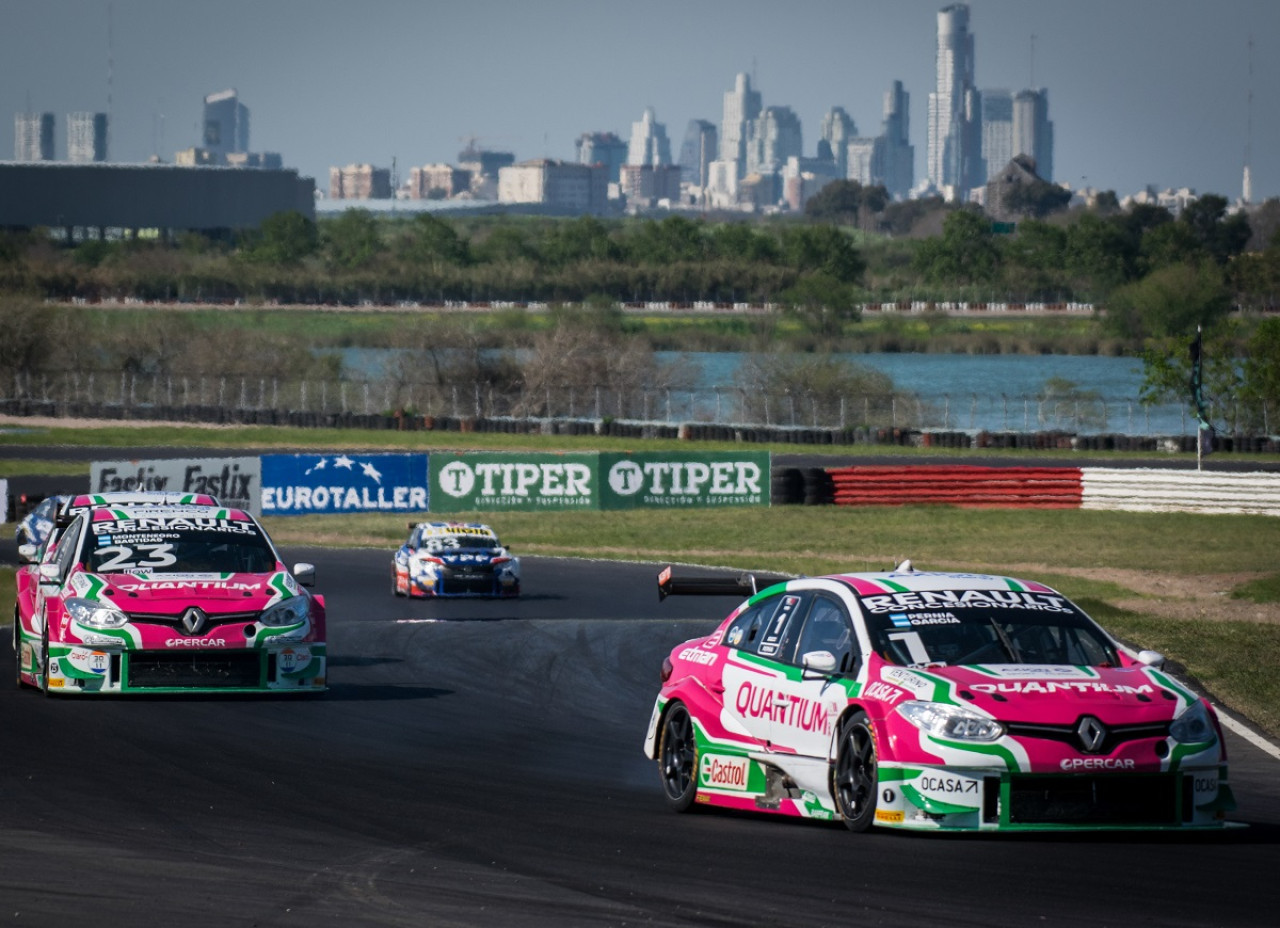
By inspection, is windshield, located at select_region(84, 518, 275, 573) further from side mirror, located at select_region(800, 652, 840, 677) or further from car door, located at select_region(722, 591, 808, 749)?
side mirror, located at select_region(800, 652, 840, 677)

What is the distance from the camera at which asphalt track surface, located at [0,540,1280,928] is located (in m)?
8.42

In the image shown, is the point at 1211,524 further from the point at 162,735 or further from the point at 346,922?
the point at 346,922

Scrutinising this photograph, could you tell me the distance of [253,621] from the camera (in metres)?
16.5

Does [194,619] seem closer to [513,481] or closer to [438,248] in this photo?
[513,481]

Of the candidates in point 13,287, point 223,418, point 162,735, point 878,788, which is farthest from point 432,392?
point 878,788

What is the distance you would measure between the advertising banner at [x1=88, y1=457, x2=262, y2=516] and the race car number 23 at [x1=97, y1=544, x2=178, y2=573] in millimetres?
24852

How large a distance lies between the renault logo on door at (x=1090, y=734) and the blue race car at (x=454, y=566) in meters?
19.0

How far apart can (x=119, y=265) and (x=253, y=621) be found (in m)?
146

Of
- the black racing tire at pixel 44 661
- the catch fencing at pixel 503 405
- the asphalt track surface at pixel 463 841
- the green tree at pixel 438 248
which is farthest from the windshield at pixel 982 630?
the green tree at pixel 438 248

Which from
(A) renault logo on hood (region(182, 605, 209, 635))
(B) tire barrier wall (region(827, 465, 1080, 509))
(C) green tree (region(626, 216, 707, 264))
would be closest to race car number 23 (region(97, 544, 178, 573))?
(A) renault logo on hood (region(182, 605, 209, 635))

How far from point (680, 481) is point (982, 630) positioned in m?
35.4

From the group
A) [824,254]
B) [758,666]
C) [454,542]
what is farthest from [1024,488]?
[824,254]

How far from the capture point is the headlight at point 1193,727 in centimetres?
998

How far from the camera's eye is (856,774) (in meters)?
10.3
